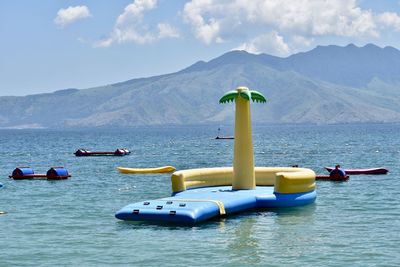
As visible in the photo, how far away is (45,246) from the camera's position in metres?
25.9

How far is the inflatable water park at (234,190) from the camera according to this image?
96.5 ft

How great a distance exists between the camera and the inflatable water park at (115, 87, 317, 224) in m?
29.4

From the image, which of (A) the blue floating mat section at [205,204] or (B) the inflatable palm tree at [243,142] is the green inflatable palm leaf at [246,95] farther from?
(A) the blue floating mat section at [205,204]

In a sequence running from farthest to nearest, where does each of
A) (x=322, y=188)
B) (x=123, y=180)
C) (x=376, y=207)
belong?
(x=123, y=180), (x=322, y=188), (x=376, y=207)

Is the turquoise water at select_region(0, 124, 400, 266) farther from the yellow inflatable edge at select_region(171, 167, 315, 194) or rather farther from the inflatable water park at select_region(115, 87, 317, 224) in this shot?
the yellow inflatable edge at select_region(171, 167, 315, 194)

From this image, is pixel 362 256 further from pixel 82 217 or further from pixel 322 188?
pixel 322 188

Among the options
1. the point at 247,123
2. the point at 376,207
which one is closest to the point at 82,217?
the point at 247,123

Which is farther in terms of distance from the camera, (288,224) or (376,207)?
(376,207)

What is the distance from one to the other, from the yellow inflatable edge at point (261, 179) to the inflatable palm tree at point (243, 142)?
145cm

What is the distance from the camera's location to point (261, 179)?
38312mm

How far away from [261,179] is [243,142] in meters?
3.12

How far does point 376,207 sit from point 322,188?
9568 millimetres

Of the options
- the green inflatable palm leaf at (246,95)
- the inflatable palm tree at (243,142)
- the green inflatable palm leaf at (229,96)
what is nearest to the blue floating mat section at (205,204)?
the inflatable palm tree at (243,142)

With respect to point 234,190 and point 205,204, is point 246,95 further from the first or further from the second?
point 205,204
